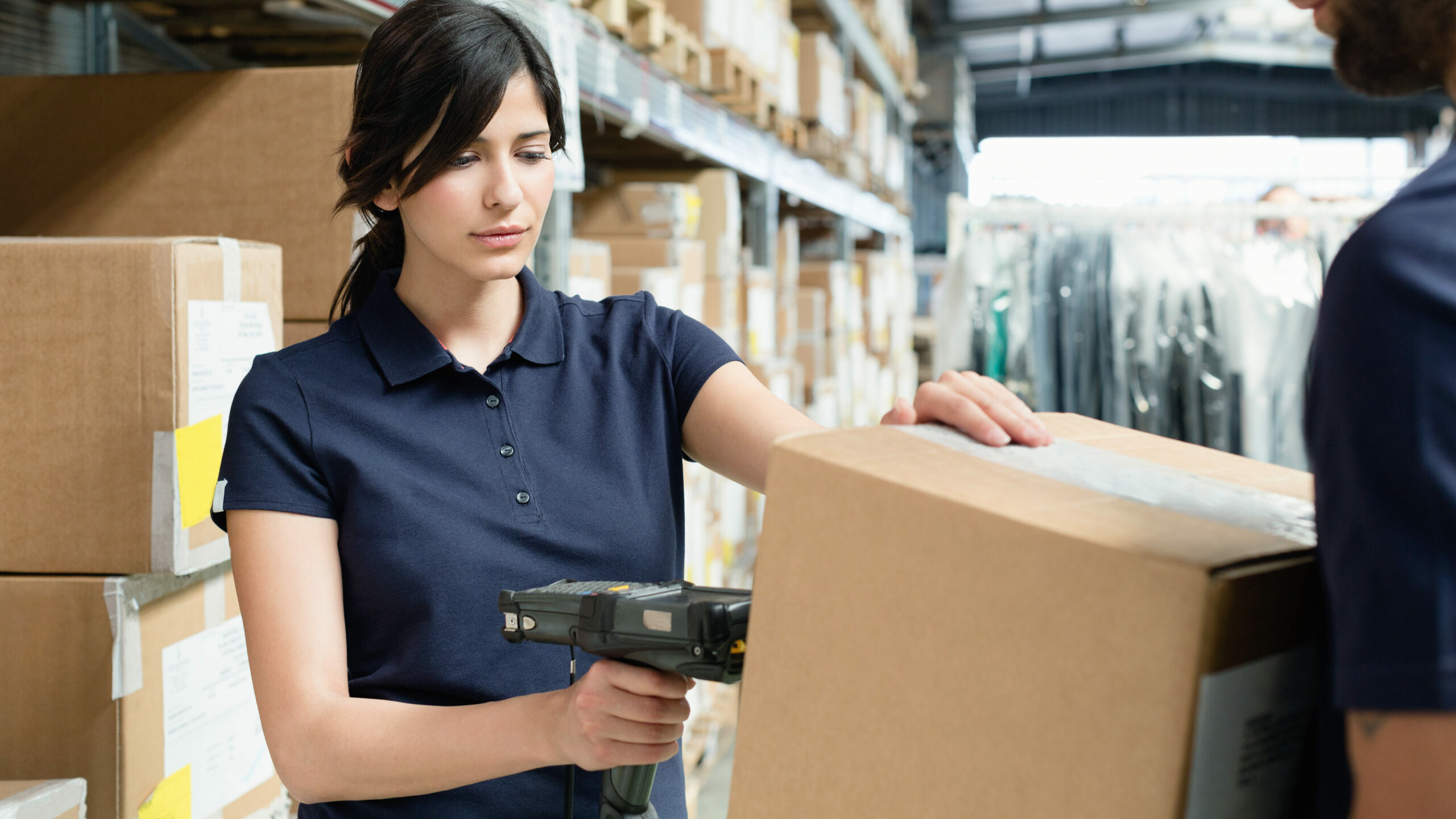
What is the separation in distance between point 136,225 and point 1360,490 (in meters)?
1.75

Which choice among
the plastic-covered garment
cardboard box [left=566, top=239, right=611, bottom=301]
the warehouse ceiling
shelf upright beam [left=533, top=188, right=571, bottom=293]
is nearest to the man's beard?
shelf upright beam [left=533, top=188, right=571, bottom=293]

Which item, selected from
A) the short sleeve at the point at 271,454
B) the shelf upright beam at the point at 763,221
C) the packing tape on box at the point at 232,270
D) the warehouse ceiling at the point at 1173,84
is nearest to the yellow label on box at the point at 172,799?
the short sleeve at the point at 271,454

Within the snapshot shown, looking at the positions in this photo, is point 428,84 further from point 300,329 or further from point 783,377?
point 783,377

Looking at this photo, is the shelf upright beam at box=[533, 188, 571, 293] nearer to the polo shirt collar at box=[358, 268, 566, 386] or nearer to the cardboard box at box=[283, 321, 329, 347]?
the cardboard box at box=[283, 321, 329, 347]

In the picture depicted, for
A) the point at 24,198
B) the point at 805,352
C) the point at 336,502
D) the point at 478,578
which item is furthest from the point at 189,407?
the point at 805,352

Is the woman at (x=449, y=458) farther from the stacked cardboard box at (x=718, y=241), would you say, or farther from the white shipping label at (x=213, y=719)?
the stacked cardboard box at (x=718, y=241)

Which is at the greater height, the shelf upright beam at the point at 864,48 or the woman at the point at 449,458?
the shelf upright beam at the point at 864,48

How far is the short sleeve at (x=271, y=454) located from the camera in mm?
993

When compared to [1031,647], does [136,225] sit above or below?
above

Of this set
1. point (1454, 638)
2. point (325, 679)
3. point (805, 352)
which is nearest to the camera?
point (1454, 638)

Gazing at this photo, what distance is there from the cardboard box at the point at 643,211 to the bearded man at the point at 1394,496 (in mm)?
2475

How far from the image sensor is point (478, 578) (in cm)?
105

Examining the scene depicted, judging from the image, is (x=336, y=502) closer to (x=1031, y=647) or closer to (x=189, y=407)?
(x=189, y=407)

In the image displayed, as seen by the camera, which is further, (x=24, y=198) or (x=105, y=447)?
(x=24, y=198)
